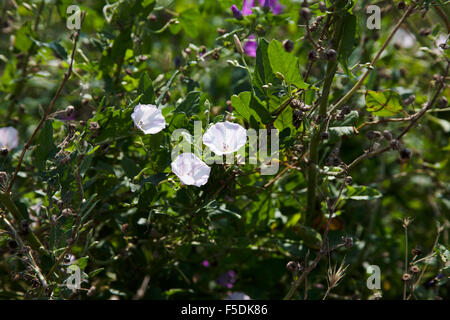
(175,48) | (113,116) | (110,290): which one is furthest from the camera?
(175,48)

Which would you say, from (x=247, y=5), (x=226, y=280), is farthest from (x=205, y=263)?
(x=247, y=5)

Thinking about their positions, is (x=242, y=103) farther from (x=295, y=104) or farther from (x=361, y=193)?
(x=361, y=193)

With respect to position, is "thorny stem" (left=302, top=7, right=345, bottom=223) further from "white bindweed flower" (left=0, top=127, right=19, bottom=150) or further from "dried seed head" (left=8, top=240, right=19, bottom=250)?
"white bindweed flower" (left=0, top=127, right=19, bottom=150)

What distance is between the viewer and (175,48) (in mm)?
1763

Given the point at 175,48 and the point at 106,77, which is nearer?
the point at 106,77

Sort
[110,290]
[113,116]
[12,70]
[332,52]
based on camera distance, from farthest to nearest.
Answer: [12,70] < [110,290] < [113,116] < [332,52]

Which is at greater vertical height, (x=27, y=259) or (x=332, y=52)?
(x=332, y=52)

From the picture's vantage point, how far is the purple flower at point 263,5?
3.66 ft

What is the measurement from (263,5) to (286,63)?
362 millimetres

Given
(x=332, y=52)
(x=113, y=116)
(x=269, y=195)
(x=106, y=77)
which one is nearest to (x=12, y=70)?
(x=106, y=77)

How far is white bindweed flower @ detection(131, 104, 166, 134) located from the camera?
0.84 meters

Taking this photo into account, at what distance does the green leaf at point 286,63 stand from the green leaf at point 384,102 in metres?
0.18
